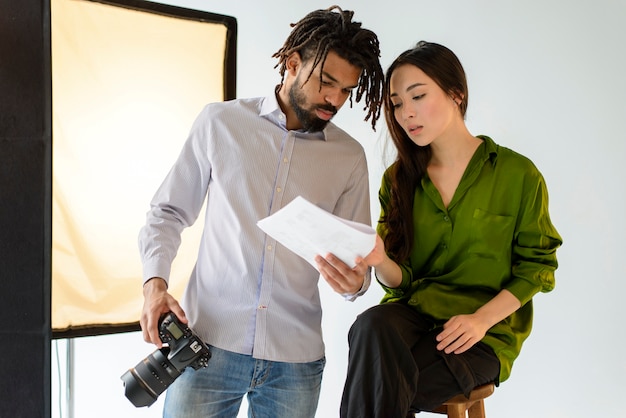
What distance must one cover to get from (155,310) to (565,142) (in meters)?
1.45

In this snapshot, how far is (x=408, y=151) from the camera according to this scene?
5.70 feet

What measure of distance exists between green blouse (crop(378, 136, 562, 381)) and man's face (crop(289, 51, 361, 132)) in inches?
12.2

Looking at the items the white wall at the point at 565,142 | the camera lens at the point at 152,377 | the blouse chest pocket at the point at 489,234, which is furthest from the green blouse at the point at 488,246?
the white wall at the point at 565,142

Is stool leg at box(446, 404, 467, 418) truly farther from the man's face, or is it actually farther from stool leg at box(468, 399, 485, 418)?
the man's face

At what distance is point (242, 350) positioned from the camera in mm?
1526

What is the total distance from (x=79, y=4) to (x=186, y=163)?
98 cm

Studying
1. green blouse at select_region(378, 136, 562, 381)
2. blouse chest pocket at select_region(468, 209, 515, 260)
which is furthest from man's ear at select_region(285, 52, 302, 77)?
blouse chest pocket at select_region(468, 209, 515, 260)

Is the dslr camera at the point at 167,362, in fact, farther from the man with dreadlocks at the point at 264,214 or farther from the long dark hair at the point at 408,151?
the long dark hair at the point at 408,151

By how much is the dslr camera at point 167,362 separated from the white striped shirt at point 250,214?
4.3 inches

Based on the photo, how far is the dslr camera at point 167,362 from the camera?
4.63 feet

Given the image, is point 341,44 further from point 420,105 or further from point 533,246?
point 533,246

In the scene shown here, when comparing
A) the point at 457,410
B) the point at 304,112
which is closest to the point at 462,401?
the point at 457,410

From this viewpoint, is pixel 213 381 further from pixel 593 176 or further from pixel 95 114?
pixel 593 176

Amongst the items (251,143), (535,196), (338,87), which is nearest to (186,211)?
(251,143)
